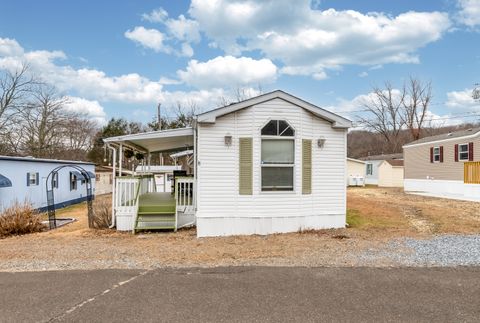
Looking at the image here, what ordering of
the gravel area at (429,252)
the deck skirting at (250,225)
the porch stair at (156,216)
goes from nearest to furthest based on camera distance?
the gravel area at (429,252) → the deck skirting at (250,225) → the porch stair at (156,216)

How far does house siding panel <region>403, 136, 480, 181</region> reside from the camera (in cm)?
1848

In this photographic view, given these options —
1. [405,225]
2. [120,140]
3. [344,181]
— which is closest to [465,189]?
[405,225]

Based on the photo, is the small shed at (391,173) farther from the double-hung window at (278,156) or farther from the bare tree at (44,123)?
the bare tree at (44,123)

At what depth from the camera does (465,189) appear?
17.8 metres

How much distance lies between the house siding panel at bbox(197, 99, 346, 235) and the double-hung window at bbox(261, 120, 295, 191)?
0.11m

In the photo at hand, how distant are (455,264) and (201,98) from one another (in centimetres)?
3200

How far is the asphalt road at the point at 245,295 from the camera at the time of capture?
3.70 meters

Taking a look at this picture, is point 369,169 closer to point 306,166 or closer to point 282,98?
point 306,166

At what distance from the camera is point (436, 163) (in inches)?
816

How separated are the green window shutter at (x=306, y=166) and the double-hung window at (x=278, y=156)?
0.26m

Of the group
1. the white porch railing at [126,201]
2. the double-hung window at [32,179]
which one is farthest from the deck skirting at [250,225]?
the double-hung window at [32,179]

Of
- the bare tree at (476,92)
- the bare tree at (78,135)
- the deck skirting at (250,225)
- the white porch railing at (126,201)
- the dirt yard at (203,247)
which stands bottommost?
the dirt yard at (203,247)

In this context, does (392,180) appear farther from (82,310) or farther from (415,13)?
(82,310)

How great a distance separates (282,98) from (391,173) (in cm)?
2526
